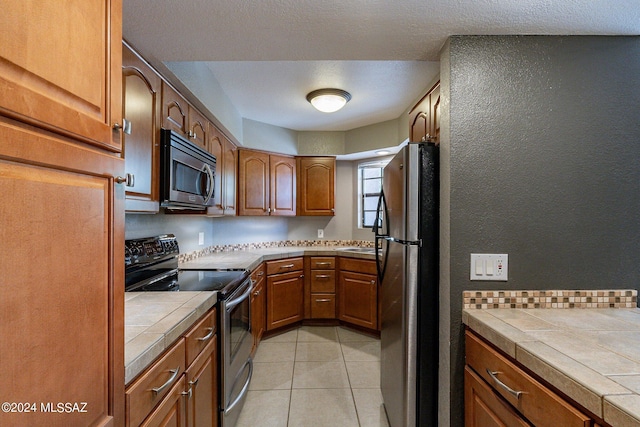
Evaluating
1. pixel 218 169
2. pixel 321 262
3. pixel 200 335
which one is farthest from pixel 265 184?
pixel 200 335

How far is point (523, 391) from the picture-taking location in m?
0.91

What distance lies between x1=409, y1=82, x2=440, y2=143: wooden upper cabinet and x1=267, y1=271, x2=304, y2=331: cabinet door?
1969mm

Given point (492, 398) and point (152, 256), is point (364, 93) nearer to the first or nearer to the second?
point (152, 256)

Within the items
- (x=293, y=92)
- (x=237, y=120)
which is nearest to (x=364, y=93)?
(x=293, y=92)

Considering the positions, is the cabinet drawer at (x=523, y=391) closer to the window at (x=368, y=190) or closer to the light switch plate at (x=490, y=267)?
the light switch plate at (x=490, y=267)

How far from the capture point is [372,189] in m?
3.97

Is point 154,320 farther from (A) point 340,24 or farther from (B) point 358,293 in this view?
(B) point 358,293

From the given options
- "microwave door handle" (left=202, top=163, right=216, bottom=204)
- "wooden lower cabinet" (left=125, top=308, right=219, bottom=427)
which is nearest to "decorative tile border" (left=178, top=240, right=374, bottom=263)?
"microwave door handle" (left=202, top=163, right=216, bottom=204)

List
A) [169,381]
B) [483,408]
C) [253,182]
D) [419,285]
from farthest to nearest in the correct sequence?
[253,182]
[419,285]
[483,408]
[169,381]

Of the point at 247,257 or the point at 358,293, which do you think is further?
the point at 358,293

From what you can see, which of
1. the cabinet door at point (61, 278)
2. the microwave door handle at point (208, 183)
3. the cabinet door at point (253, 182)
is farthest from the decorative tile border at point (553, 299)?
the cabinet door at point (253, 182)

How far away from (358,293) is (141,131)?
260 centimetres

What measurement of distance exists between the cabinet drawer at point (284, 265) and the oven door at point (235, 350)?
953mm

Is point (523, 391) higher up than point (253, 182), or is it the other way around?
point (253, 182)
